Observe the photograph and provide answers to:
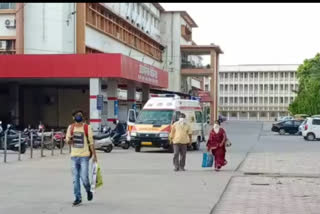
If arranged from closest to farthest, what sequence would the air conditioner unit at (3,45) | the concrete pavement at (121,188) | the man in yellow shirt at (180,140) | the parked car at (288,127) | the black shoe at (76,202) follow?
1. the concrete pavement at (121,188)
2. the black shoe at (76,202)
3. the man in yellow shirt at (180,140)
4. the air conditioner unit at (3,45)
5. the parked car at (288,127)

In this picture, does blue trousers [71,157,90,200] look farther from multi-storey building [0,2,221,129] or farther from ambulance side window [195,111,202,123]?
multi-storey building [0,2,221,129]

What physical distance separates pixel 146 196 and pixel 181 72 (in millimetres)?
73452

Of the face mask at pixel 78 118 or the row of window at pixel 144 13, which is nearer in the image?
the face mask at pixel 78 118

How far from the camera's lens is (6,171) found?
1850 centimetres

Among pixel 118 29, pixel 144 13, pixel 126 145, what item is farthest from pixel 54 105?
pixel 144 13

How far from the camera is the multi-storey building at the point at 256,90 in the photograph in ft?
499

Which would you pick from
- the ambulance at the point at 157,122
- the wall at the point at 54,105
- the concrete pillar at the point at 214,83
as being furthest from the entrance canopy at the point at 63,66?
the concrete pillar at the point at 214,83

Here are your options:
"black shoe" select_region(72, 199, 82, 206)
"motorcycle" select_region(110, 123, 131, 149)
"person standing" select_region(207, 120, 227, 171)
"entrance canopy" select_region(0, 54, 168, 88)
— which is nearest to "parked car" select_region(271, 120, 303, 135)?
"entrance canopy" select_region(0, 54, 168, 88)

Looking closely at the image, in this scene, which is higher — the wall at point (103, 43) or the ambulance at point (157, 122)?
the wall at point (103, 43)

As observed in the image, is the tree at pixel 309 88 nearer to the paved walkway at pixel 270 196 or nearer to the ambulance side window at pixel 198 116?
the ambulance side window at pixel 198 116

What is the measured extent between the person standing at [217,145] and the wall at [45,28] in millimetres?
25854

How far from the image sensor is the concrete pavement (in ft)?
37.3

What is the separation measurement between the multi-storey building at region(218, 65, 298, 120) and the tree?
4334cm

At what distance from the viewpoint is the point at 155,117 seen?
29203mm
